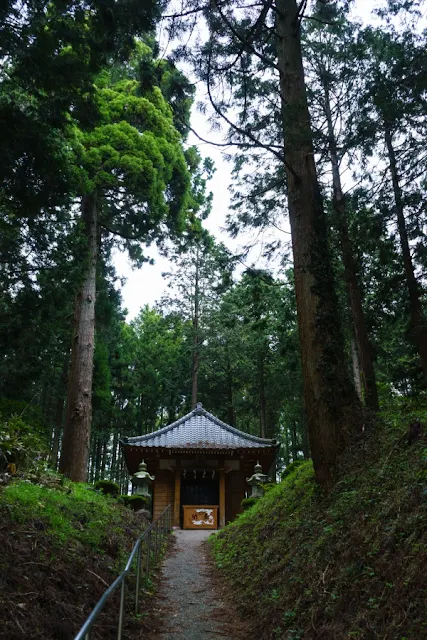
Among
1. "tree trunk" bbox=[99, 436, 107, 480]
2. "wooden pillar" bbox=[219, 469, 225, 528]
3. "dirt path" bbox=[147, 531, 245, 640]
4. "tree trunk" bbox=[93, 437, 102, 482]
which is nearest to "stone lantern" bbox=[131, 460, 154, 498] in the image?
"wooden pillar" bbox=[219, 469, 225, 528]

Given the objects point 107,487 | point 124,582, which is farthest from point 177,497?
point 124,582

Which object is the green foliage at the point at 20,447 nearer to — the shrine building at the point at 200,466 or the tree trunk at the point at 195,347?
the shrine building at the point at 200,466

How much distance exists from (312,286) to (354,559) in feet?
10.9

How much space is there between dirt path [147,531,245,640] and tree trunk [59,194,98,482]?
297 cm

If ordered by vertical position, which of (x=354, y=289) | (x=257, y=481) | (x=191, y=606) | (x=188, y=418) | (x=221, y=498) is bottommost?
(x=191, y=606)

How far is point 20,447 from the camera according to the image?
22.3ft

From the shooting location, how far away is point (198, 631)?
4312 millimetres

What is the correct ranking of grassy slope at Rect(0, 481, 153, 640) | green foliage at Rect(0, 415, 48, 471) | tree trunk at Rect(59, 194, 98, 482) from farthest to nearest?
tree trunk at Rect(59, 194, 98, 482) → green foliage at Rect(0, 415, 48, 471) → grassy slope at Rect(0, 481, 153, 640)

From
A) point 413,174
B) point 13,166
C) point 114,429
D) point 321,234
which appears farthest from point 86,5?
point 114,429

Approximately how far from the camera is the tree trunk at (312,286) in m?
5.10

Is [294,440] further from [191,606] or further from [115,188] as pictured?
[191,606]

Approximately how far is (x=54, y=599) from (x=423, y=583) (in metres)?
2.57

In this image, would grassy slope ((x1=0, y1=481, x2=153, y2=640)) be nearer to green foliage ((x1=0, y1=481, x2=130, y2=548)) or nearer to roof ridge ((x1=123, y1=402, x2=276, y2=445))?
green foliage ((x1=0, y1=481, x2=130, y2=548))

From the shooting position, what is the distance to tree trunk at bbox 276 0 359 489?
16.7ft
